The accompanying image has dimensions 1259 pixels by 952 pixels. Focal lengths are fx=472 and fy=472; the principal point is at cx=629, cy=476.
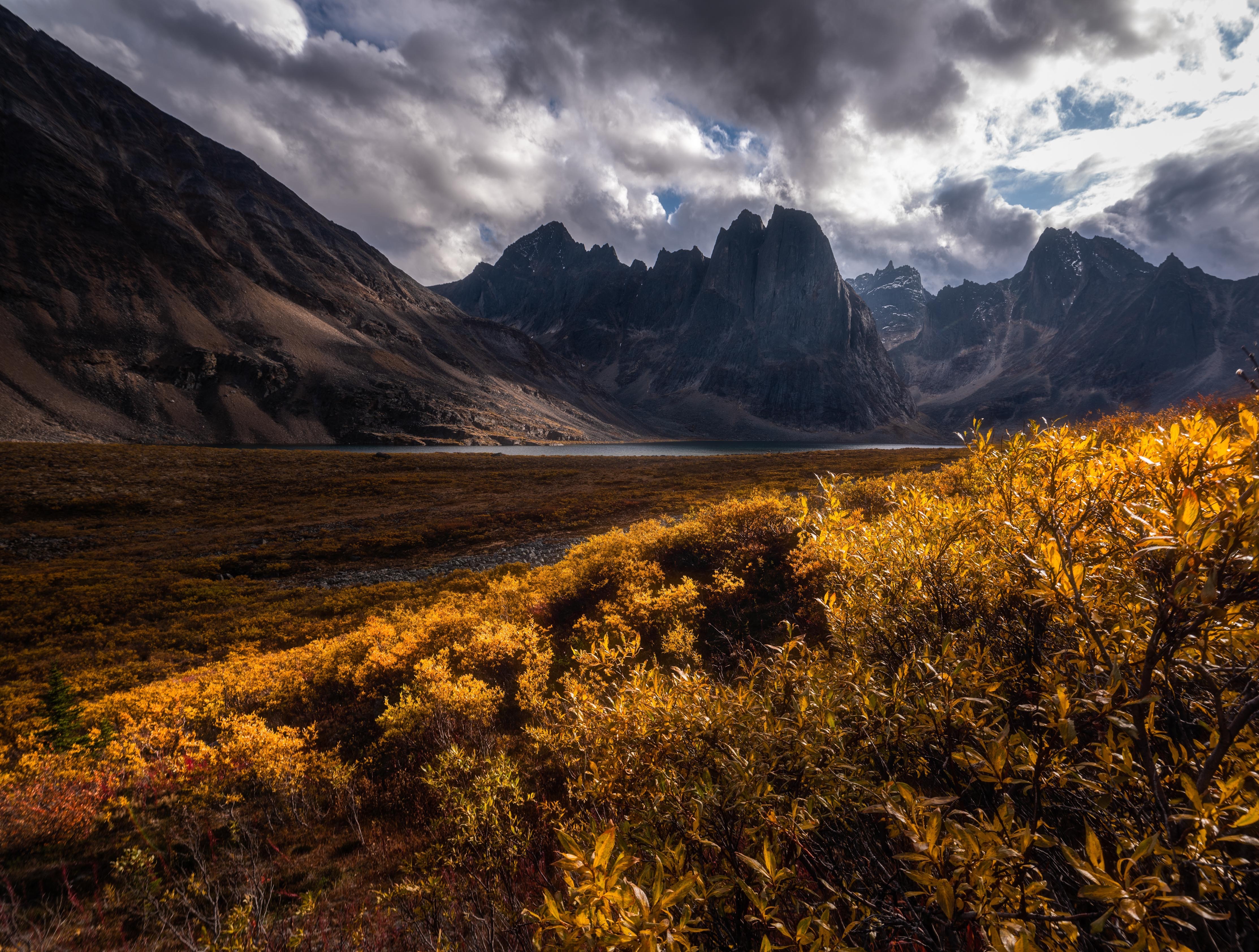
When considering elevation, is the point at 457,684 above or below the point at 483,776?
below

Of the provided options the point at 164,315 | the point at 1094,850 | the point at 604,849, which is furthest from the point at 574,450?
the point at 1094,850

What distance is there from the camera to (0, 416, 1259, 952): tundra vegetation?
188cm

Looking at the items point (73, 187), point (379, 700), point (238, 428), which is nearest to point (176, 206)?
point (73, 187)

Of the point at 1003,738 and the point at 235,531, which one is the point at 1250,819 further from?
the point at 235,531

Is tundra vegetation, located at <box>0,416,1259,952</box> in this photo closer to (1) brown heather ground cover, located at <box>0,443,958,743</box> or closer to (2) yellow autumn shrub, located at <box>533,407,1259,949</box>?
(2) yellow autumn shrub, located at <box>533,407,1259,949</box>

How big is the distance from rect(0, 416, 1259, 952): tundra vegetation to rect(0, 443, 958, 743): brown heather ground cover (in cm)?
721

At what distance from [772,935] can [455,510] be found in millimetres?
39692

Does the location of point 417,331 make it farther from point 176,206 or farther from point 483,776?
point 483,776

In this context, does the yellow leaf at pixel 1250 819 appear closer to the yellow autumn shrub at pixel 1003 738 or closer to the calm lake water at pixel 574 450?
the yellow autumn shrub at pixel 1003 738

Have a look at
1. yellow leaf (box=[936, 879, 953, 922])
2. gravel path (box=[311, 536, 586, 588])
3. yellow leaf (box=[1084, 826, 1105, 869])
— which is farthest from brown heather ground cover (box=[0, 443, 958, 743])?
yellow leaf (box=[1084, 826, 1105, 869])

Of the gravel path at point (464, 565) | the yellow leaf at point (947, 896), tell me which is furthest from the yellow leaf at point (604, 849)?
Answer: the gravel path at point (464, 565)

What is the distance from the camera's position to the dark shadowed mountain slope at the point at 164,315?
361 ft

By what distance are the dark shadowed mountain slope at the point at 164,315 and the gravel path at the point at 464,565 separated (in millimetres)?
112401

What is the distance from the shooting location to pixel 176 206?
559 feet
